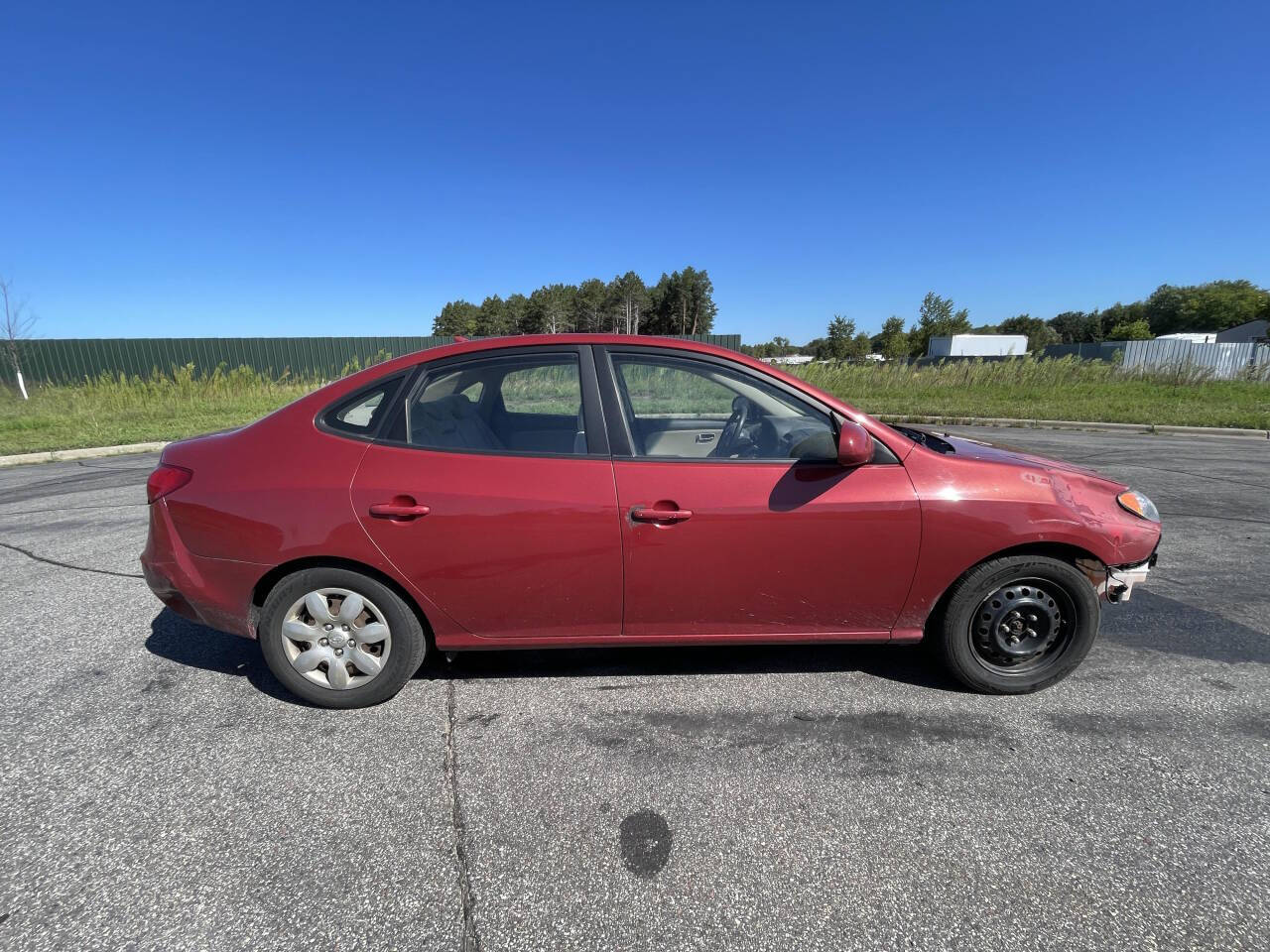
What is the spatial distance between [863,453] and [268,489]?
8.24 ft

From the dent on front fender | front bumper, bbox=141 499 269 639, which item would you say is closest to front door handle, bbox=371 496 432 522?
front bumper, bbox=141 499 269 639

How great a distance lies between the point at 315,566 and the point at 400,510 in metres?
0.49

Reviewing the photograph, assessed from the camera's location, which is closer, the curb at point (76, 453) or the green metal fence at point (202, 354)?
the curb at point (76, 453)

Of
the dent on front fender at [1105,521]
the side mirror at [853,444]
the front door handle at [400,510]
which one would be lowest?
the dent on front fender at [1105,521]

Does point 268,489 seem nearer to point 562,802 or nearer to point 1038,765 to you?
point 562,802

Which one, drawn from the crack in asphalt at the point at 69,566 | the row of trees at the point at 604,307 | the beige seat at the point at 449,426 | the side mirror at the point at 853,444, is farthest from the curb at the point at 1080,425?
the row of trees at the point at 604,307

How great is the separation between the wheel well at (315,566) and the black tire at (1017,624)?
245cm

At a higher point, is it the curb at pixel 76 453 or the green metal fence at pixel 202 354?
the green metal fence at pixel 202 354

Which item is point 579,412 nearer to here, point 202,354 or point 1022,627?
point 1022,627

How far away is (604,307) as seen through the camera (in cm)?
6328

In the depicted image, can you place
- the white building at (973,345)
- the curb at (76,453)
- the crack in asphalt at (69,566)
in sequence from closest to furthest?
the crack in asphalt at (69,566) < the curb at (76,453) < the white building at (973,345)

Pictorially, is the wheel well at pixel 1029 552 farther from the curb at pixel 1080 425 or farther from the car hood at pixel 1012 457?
the curb at pixel 1080 425

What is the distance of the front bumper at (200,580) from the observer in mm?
2613

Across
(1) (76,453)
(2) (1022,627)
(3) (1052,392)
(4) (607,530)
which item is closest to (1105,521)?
(2) (1022,627)
